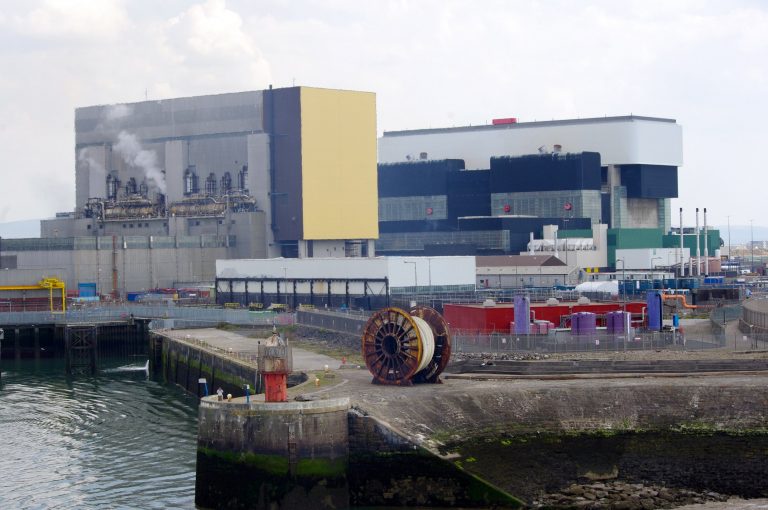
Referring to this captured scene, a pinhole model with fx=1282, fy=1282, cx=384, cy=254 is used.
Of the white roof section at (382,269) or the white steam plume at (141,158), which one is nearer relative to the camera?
the white roof section at (382,269)

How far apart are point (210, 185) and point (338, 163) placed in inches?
660

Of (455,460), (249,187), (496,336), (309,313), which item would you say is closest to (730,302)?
(309,313)

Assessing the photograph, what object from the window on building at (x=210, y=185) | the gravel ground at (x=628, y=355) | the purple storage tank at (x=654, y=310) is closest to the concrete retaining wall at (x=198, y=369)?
the gravel ground at (x=628, y=355)

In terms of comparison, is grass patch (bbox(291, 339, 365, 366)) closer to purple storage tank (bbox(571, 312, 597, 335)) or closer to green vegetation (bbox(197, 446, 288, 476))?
purple storage tank (bbox(571, 312, 597, 335))

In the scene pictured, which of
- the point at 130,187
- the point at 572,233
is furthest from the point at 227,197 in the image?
the point at 572,233

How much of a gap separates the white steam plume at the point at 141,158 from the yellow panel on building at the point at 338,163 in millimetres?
22869

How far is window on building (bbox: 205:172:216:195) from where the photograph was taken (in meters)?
151

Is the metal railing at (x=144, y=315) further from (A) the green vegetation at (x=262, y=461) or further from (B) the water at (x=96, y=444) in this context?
(A) the green vegetation at (x=262, y=461)

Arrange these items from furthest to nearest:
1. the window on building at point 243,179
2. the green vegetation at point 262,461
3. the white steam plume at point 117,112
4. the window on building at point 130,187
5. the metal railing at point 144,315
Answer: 1. the white steam plume at point 117,112
2. the window on building at point 130,187
3. the window on building at point 243,179
4. the metal railing at point 144,315
5. the green vegetation at point 262,461

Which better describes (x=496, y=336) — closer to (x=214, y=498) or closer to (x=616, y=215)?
(x=214, y=498)

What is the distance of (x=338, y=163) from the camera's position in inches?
5714

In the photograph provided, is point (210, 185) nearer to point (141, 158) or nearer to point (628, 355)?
point (141, 158)

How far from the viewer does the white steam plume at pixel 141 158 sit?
15675cm

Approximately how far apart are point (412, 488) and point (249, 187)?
99.4 m
